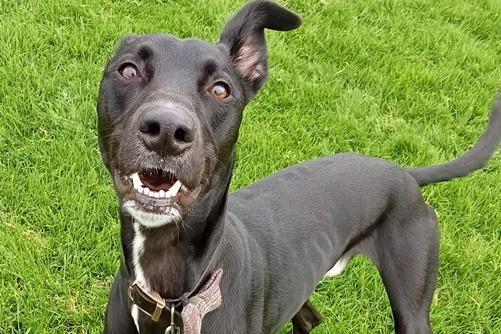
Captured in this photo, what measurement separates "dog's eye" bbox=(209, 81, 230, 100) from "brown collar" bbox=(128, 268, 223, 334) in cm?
72

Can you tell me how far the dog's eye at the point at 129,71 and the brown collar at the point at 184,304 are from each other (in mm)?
832

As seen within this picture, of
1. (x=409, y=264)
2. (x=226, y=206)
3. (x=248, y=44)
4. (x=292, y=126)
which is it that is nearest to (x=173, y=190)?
(x=226, y=206)

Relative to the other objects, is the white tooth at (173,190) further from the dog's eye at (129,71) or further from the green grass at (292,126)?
the green grass at (292,126)

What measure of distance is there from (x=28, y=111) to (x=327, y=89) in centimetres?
247

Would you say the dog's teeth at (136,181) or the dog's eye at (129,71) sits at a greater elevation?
the dog's eye at (129,71)

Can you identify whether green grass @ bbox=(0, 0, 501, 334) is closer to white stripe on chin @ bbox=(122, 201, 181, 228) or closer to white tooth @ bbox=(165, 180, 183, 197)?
white stripe on chin @ bbox=(122, 201, 181, 228)

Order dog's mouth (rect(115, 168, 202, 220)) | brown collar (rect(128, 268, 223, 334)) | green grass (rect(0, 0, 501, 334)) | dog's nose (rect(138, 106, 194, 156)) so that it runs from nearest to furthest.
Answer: dog's nose (rect(138, 106, 194, 156))
dog's mouth (rect(115, 168, 202, 220))
brown collar (rect(128, 268, 223, 334))
green grass (rect(0, 0, 501, 334))

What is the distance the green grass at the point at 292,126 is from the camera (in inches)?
165

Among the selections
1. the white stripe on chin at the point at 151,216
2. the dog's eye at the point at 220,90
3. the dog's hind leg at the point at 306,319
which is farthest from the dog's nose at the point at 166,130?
the dog's hind leg at the point at 306,319

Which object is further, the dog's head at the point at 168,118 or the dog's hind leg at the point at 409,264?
the dog's hind leg at the point at 409,264

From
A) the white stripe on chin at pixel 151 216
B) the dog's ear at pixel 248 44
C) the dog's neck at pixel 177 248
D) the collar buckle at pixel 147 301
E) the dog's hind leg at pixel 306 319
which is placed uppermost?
the dog's ear at pixel 248 44

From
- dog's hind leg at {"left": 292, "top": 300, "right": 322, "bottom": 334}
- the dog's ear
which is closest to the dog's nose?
the dog's ear

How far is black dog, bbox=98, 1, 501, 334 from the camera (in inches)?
100

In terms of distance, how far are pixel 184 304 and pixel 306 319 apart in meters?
1.65
